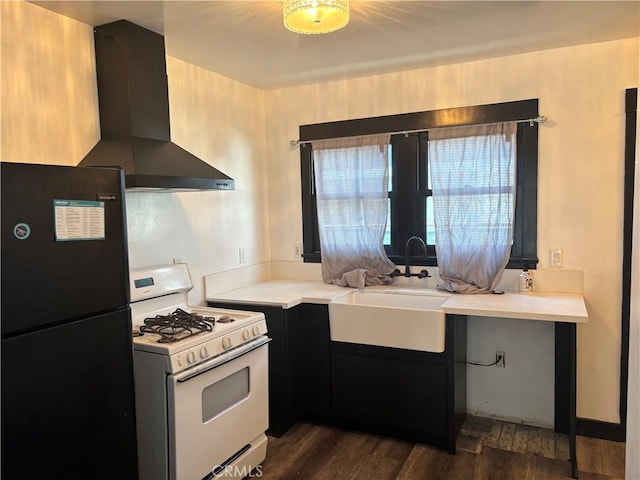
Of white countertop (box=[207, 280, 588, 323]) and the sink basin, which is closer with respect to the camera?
white countertop (box=[207, 280, 588, 323])

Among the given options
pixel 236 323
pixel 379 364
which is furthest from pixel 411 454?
pixel 236 323

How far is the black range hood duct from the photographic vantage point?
2.28 m

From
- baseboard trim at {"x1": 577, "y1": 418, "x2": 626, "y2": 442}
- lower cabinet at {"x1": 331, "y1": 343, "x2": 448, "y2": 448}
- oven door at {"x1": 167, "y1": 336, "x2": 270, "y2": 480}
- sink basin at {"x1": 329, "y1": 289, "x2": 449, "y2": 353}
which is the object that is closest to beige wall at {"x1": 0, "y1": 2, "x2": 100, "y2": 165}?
oven door at {"x1": 167, "y1": 336, "x2": 270, "y2": 480}

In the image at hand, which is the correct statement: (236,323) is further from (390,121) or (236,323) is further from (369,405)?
(390,121)

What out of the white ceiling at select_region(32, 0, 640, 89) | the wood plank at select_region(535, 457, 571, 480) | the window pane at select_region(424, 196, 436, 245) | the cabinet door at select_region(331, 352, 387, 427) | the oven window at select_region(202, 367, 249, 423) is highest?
the white ceiling at select_region(32, 0, 640, 89)

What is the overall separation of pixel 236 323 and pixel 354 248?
1.24 metres

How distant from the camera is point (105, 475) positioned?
1.83 metres

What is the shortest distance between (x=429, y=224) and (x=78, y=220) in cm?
231

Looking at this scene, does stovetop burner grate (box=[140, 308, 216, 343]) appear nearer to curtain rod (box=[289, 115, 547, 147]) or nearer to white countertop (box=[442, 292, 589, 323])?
white countertop (box=[442, 292, 589, 323])

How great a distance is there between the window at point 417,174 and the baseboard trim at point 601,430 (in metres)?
1.03

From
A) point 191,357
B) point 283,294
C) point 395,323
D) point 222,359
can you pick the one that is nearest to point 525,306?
point 395,323

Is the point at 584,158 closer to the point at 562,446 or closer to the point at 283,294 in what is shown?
the point at 562,446

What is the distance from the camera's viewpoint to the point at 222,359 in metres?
2.31

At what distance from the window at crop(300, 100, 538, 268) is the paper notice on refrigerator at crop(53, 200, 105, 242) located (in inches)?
81.5
